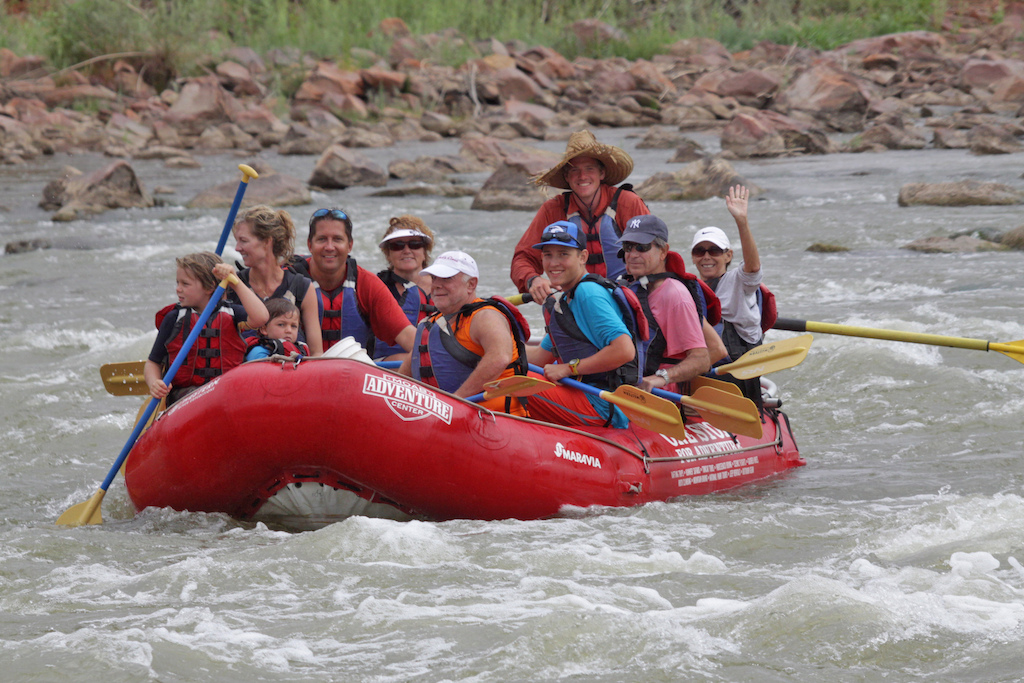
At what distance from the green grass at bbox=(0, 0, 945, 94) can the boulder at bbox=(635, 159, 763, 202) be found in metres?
12.8

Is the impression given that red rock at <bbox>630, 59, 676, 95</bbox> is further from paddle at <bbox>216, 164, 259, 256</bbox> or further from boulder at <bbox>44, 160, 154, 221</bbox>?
paddle at <bbox>216, 164, 259, 256</bbox>

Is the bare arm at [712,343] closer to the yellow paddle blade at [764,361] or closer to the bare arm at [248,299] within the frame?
the yellow paddle blade at [764,361]

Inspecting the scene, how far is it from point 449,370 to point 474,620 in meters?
1.24

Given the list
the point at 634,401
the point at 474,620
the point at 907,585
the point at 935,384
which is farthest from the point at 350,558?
the point at 935,384

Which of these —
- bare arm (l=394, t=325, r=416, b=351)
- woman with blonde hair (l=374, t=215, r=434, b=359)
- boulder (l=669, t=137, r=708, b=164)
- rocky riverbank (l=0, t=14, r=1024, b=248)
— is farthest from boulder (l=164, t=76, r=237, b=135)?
bare arm (l=394, t=325, r=416, b=351)

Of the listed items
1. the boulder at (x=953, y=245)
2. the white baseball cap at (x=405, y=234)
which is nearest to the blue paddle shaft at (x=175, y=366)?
the white baseball cap at (x=405, y=234)

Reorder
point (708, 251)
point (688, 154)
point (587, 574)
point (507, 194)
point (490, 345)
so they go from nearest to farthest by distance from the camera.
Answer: point (587, 574)
point (490, 345)
point (708, 251)
point (507, 194)
point (688, 154)

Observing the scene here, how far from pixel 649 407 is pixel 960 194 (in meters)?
9.98

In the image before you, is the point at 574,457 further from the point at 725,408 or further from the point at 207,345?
the point at 207,345

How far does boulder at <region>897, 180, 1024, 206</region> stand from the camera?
13133 mm

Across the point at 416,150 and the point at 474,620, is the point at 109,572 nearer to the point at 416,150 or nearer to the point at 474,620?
the point at 474,620

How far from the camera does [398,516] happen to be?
4.61 m

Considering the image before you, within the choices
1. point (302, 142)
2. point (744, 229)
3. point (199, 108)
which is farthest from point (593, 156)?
point (199, 108)

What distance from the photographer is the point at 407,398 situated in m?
4.29
